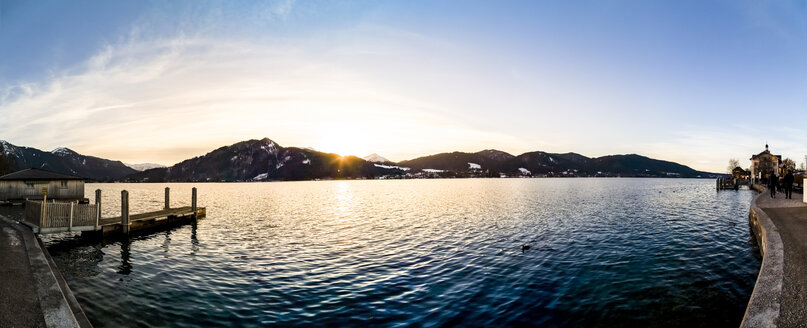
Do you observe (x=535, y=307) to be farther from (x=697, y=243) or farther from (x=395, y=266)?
(x=697, y=243)

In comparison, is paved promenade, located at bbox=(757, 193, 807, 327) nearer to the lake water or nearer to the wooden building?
the lake water

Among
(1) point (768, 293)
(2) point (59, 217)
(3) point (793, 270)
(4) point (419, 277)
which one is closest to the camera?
(1) point (768, 293)

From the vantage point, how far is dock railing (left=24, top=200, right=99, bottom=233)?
82.7 feet

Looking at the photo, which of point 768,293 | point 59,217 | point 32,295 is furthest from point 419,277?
point 59,217

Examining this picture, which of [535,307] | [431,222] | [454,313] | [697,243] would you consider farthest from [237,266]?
[697,243]

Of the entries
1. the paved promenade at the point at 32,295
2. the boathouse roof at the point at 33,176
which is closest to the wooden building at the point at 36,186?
the boathouse roof at the point at 33,176

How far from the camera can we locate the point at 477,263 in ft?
65.9

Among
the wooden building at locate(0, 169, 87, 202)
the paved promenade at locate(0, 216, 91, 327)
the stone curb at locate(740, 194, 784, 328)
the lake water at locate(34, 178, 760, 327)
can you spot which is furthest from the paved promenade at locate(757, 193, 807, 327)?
the wooden building at locate(0, 169, 87, 202)

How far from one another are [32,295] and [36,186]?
55.6 meters

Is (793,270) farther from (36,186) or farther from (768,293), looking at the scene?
(36,186)

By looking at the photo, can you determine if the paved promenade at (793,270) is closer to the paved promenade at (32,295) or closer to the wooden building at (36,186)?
the paved promenade at (32,295)

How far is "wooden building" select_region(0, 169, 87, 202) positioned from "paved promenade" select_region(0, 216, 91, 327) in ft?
143

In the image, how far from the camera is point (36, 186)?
50625 millimetres

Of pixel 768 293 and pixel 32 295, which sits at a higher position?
pixel 768 293
